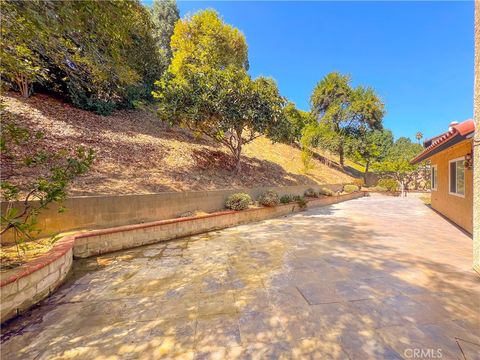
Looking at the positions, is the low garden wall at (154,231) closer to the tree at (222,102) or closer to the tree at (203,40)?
the tree at (222,102)

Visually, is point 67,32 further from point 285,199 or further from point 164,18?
point 164,18

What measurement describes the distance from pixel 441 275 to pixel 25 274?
21.6ft

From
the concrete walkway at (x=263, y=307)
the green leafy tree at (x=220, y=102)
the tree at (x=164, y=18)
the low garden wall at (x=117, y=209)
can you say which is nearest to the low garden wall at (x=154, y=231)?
the concrete walkway at (x=263, y=307)

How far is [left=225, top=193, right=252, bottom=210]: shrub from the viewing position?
27.9 ft

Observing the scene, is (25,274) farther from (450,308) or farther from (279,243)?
(450,308)

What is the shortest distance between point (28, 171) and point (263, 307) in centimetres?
745

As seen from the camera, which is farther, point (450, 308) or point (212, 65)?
point (212, 65)

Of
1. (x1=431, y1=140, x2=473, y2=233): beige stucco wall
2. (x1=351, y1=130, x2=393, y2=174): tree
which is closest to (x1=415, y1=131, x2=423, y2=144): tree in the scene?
(x1=351, y1=130, x2=393, y2=174): tree

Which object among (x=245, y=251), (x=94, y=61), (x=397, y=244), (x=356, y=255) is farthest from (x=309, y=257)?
(x=94, y=61)

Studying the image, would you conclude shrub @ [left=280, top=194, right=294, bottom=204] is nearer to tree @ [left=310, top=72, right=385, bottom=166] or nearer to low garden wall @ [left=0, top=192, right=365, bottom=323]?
low garden wall @ [left=0, top=192, right=365, bottom=323]

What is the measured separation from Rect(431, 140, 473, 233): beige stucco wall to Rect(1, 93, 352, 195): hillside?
7235mm

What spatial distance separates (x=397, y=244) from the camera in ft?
18.9

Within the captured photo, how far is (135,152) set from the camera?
9641 millimetres

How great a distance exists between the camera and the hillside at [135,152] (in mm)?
7629
